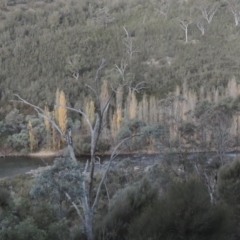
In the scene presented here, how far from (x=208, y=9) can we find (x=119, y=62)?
15906 mm

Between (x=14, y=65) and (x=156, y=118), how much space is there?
773 inches

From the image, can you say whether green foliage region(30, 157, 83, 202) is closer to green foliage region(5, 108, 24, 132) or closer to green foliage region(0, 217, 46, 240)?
green foliage region(0, 217, 46, 240)

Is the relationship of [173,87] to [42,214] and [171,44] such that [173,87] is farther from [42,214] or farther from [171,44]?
[42,214]

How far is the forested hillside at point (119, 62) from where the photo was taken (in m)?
32.9

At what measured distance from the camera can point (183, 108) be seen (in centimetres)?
2988

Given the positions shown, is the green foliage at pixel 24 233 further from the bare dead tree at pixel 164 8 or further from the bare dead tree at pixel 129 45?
the bare dead tree at pixel 164 8

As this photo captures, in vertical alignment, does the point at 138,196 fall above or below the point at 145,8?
below

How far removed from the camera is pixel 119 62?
4400 centimetres

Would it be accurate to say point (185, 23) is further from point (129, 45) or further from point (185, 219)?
point (185, 219)

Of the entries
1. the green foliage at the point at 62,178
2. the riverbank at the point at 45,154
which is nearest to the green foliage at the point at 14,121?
the riverbank at the point at 45,154

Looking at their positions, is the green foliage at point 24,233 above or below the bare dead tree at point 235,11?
below

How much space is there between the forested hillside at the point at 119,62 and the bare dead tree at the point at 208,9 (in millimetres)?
139

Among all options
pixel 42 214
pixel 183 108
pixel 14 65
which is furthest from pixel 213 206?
pixel 14 65

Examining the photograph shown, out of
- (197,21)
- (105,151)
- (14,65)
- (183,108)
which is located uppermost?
(197,21)
